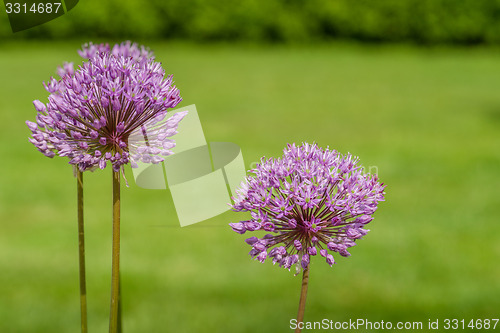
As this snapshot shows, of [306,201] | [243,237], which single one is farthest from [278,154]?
[306,201]

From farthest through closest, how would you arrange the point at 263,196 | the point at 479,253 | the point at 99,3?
the point at 99,3
the point at 479,253
the point at 263,196

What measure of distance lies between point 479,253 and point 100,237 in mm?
3205

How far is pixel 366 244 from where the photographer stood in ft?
18.7

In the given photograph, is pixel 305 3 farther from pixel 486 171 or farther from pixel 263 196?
pixel 263 196

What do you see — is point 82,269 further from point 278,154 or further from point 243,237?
point 278,154

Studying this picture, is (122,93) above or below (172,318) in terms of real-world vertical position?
below

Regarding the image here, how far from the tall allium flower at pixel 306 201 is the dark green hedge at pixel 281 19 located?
56.0ft

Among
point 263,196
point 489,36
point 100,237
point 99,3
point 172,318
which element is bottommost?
point 263,196

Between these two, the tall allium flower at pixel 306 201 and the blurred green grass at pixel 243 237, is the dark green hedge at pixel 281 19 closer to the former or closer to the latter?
the blurred green grass at pixel 243 237

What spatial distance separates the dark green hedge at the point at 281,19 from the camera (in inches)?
699

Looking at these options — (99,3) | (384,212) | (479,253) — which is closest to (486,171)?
(384,212)

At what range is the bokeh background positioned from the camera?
4566 mm

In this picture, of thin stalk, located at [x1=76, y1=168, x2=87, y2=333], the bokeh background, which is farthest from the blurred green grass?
thin stalk, located at [x1=76, y1=168, x2=87, y2=333]

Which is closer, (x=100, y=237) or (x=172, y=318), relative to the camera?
(x=172, y=318)
